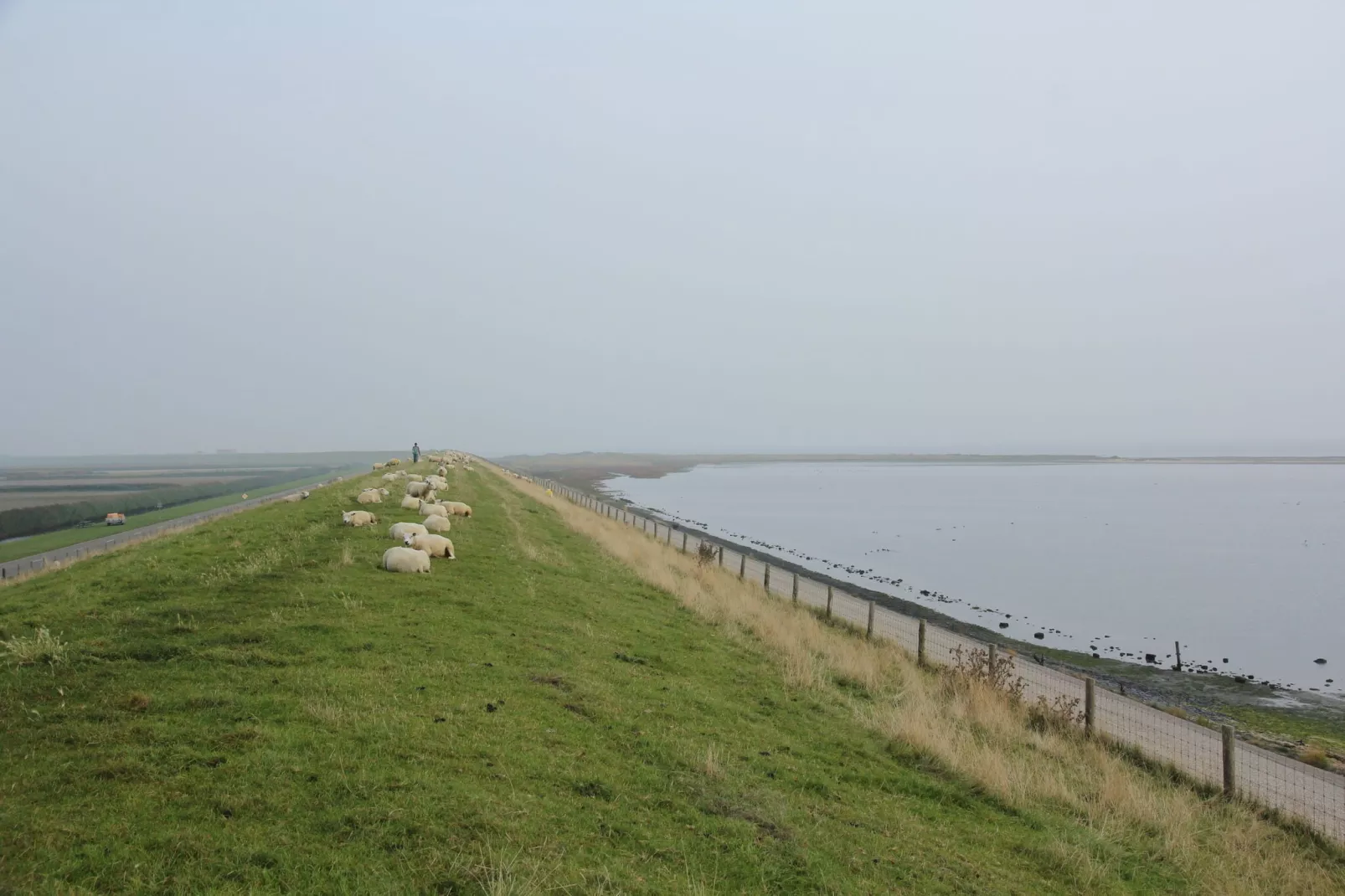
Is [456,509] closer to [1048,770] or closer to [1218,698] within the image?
[1048,770]

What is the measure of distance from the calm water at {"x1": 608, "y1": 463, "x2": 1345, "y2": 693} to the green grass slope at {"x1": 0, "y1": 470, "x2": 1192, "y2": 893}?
22831mm

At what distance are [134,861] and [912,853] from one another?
711 cm

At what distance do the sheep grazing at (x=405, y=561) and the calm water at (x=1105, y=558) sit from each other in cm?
2514

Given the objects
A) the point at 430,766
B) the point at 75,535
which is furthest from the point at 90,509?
the point at 430,766

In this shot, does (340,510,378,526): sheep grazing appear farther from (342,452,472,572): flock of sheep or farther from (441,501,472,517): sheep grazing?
(441,501,472,517): sheep grazing

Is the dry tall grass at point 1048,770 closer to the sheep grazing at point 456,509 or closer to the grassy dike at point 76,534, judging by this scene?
the sheep grazing at point 456,509

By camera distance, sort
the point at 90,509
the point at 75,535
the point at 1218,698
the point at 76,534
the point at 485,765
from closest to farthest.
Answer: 1. the point at 485,765
2. the point at 1218,698
3. the point at 75,535
4. the point at 76,534
5. the point at 90,509

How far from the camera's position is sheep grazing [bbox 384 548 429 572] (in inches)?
601

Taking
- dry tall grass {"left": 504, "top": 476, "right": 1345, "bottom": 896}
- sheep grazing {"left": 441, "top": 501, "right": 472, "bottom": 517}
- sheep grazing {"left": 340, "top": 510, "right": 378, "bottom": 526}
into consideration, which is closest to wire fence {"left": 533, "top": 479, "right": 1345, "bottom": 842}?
dry tall grass {"left": 504, "top": 476, "right": 1345, "bottom": 896}

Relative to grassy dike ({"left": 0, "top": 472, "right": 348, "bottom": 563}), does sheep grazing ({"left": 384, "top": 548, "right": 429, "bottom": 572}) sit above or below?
above

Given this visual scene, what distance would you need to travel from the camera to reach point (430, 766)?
6902 mm

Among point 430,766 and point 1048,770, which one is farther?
point 1048,770

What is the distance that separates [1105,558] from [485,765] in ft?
177

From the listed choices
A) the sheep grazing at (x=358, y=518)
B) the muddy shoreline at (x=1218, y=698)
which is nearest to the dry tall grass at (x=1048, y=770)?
the muddy shoreline at (x=1218, y=698)
